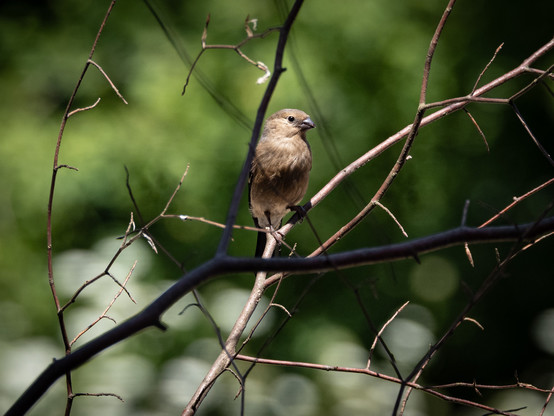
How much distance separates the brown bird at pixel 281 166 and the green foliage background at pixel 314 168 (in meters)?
0.86

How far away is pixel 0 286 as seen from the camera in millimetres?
4535

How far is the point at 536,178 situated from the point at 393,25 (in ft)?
5.39

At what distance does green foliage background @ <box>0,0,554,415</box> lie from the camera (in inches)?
174

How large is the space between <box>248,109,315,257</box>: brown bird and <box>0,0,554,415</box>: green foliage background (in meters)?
0.86

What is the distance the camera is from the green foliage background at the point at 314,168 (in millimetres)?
4411

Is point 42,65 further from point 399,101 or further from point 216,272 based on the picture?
point 216,272

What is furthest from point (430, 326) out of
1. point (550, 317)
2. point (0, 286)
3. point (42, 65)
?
point (42, 65)

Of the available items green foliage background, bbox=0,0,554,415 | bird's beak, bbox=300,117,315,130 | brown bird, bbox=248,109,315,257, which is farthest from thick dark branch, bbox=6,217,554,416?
green foliage background, bbox=0,0,554,415

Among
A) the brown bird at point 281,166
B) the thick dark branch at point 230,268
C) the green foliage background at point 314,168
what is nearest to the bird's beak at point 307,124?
the brown bird at point 281,166

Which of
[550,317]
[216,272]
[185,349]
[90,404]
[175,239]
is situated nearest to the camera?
[216,272]

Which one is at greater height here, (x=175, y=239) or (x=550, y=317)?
(x=175, y=239)

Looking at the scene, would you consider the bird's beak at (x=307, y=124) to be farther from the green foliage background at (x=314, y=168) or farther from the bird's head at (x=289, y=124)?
the green foliage background at (x=314, y=168)

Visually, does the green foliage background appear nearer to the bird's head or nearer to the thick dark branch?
the bird's head

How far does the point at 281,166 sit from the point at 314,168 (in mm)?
1493
